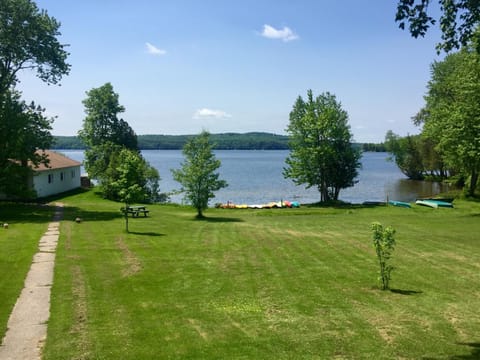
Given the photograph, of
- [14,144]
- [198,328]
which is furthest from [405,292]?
[14,144]

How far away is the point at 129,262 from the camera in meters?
16.5

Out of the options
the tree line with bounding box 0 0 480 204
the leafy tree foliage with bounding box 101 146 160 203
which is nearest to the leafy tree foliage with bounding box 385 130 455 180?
the tree line with bounding box 0 0 480 204

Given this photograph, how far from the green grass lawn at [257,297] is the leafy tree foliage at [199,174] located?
10139mm

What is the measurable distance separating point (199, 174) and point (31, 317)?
2402 centimetres

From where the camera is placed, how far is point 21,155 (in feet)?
108

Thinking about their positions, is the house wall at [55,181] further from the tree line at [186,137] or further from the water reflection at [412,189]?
the water reflection at [412,189]

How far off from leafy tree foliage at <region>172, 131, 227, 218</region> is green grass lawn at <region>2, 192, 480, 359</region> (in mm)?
10139

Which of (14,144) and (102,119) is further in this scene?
(102,119)

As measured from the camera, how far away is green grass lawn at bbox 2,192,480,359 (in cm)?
922

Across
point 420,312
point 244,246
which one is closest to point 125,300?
point 420,312

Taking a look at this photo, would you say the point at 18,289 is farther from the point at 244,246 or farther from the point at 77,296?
the point at 244,246

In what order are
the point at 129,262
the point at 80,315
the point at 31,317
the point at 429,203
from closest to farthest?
the point at 31,317
the point at 80,315
the point at 129,262
the point at 429,203

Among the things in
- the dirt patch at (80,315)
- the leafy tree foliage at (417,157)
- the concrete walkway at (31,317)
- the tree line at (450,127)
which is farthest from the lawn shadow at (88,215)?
the leafy tree foliage at (417,157)

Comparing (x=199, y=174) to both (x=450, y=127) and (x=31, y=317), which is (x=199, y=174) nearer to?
(x=450, y=127)
